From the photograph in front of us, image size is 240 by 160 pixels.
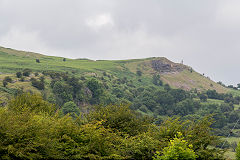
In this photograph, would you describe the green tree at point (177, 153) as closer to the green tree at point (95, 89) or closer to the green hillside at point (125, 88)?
the green hillside at point (125, 88)

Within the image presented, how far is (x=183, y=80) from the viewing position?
17712cm

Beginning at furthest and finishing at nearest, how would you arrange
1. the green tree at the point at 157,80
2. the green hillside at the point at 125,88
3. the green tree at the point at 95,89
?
1. the green tree at the point at 157,80
2. the green tree at the point at 95,89
3. the green hillside at the point at 125,88

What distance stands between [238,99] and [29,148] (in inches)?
5951

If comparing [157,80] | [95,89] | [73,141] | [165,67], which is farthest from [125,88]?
[73,141]

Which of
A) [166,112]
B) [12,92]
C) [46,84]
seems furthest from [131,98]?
[12,92]

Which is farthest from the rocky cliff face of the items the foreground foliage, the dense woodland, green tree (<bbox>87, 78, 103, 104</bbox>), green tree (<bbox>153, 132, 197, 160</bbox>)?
green tree (<bbox>153, 132, 197, 160</bbox>)

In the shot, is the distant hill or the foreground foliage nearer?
the foreground foliage

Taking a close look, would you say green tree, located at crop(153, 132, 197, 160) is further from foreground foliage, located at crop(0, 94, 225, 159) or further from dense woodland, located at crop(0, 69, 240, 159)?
foreground foliage, located at crop(0, 94, 225, 159)

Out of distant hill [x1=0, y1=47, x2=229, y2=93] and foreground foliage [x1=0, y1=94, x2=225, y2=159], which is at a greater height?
distant hill [x1=0, y1=47, x2=229, y2=93]

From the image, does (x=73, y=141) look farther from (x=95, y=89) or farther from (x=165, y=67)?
(x=165, y=67)

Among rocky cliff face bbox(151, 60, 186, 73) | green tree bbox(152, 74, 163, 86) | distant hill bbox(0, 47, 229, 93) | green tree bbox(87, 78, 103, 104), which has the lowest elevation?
green tree bbox(87, 78, 103, 104)

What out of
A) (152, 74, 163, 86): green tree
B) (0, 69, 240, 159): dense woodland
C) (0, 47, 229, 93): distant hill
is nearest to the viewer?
(0, 69, 240, 159): dense woodland

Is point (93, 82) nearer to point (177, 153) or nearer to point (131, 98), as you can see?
point (131, 98)

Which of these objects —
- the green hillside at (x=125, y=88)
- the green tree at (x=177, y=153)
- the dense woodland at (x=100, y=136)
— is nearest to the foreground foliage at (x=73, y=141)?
the dense woodland at (x=100, y=136)
